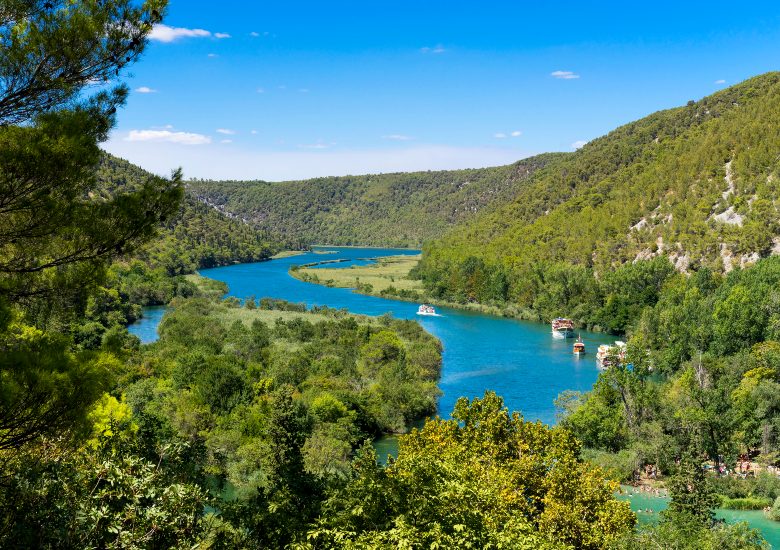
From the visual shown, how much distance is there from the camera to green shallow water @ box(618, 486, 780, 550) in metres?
27.8

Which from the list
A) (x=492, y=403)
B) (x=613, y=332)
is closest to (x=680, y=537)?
(x=492, y=403)

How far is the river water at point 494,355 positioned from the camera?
4772cm

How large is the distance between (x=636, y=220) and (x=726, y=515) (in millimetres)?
75299

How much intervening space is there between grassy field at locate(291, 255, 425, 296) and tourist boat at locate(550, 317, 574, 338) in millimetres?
35006

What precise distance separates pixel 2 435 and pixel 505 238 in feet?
387

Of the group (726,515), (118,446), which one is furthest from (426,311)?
(118,446)

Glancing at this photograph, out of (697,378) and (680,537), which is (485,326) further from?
(680,537)

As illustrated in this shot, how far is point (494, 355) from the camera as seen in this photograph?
64.1 m

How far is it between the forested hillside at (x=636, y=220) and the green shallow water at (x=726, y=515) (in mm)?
48218

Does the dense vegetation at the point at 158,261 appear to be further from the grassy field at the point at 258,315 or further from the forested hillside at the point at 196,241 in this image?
the grassy field at the point at 258,315

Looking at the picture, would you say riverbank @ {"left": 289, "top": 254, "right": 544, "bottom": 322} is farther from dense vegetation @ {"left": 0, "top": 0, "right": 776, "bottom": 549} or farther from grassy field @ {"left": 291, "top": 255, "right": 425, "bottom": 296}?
dense vegetation @ {"left": 0, "top": 0, "right": 776, "bottom": 549}

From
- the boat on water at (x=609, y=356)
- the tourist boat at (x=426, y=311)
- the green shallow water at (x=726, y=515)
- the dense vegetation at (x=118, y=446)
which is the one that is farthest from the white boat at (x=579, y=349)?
the dense vegetation at (x=118, y=446)

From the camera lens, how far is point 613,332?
78250mm

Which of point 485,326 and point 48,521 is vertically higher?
point 48,521
